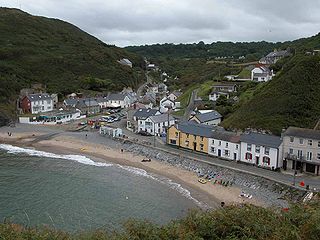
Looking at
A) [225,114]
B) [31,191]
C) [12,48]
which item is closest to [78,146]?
[31,191]

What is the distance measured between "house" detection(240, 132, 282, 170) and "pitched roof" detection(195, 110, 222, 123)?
11.3 meters

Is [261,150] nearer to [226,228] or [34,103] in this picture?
[226,228]

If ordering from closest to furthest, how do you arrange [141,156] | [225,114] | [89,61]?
1. [141,156]
2. [225,114]
3. [89,61]

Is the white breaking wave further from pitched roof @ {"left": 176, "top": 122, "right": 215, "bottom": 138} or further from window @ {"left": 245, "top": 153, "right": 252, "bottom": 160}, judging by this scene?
window @ {"left": 245, "top": 153, "right": 252, "bottom": 160}

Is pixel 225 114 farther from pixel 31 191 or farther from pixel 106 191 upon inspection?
pixel 31 191

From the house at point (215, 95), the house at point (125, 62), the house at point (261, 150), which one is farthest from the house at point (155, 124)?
the house at point (125, 62)

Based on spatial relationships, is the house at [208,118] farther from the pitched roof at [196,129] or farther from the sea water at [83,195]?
the sea water at [83,195]

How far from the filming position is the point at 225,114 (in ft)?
171

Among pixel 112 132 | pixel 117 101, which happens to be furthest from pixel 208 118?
pixel 117 101

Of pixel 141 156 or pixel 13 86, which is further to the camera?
pixel 13 86

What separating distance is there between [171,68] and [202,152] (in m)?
103

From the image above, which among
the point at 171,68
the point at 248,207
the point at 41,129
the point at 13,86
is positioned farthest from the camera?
the point at 171,68

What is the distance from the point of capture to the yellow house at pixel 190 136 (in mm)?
39000

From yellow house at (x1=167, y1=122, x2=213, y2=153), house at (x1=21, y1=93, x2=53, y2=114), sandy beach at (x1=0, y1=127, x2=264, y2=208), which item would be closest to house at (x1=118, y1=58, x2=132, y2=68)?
house at (x1=21, y1=93, x2=53, y2=114)
